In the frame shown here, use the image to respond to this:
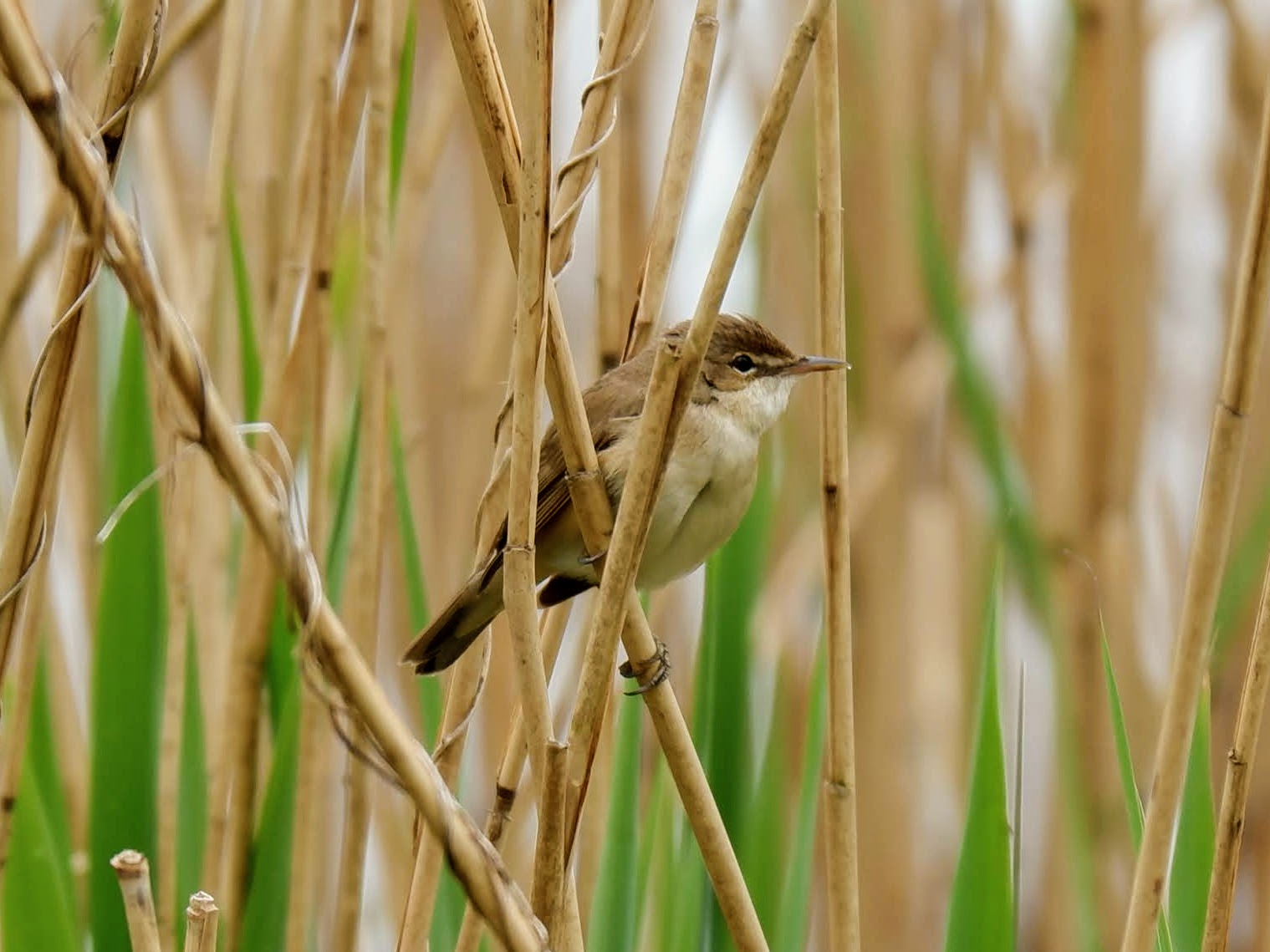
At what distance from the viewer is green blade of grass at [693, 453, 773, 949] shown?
1.27 metres

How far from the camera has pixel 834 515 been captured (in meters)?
1.11

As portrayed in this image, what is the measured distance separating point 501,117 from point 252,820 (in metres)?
0.71

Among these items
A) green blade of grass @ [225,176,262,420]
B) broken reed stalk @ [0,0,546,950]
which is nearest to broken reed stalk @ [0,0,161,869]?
broken reed stalk @ [0,0,546,950]

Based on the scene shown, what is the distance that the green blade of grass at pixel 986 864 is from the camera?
112 centimetres

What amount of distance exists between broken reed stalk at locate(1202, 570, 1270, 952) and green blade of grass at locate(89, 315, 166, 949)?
85cm

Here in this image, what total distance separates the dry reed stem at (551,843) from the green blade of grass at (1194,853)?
1.79ft

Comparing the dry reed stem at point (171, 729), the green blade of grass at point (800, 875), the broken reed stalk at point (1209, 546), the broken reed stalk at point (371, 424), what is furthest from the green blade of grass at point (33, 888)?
the broken reed stalk at point (1209, 546)

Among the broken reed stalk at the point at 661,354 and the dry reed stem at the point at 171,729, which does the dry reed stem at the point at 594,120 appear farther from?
the dry reed stem at the point at 171,729

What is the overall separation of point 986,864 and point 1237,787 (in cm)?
21

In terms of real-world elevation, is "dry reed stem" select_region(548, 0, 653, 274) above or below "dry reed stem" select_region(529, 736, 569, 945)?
above

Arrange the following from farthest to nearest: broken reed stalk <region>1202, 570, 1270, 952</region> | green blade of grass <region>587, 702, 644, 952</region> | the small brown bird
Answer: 1. the small brown bird
2. green blade of grass <region>587, 702, 644, 952</region>
3. broken reed stalk <region>1202, 570, 1270, 952</region>

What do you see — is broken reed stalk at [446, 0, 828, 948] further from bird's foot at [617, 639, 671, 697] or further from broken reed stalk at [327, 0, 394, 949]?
broken reed stalk at [327, 0, 394, 949]

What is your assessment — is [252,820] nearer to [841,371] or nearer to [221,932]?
[221,932]

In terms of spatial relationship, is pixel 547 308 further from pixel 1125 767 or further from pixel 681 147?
pixel 1125 767
